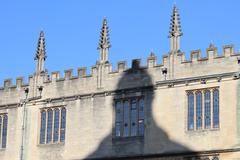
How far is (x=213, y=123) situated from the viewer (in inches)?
1641

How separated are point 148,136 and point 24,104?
9586mm

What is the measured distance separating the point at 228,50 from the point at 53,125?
12291 mm

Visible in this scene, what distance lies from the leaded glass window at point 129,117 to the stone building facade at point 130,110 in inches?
2.3

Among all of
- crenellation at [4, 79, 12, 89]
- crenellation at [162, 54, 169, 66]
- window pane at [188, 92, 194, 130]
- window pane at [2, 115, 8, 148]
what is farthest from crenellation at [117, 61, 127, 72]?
window pane at [2, 115, 8, 148]

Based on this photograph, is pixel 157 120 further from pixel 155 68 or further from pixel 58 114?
pixel 58 114

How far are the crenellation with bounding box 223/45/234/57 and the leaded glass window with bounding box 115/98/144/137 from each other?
586 cm

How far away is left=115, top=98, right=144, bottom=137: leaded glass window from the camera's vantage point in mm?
44312

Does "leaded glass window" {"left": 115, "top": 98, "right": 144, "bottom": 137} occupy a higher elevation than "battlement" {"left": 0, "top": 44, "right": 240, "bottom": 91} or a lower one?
lower

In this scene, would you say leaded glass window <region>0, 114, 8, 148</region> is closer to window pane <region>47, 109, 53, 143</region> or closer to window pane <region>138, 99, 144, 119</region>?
window pane <region>47, 109, 53, 143</region>

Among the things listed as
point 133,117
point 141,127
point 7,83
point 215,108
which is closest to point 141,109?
point 133,117

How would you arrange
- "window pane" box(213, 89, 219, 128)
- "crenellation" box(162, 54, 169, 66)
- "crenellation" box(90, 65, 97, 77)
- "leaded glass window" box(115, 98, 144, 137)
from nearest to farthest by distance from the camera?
"window pane" box(213, 89, 219, 128) < "crenellation" box(162, 54, 169, 66) < "leaded glass window" box(115, 98, 144, 137) < "crenellation" box(90, 65, 97, 77)

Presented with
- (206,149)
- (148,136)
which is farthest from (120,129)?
(206,149)

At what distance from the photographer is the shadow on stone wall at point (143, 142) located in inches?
1676

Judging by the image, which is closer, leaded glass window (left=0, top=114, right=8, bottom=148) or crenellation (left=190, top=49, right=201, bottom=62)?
crenellation (left=190, top=49, right=201, bottom=62)
